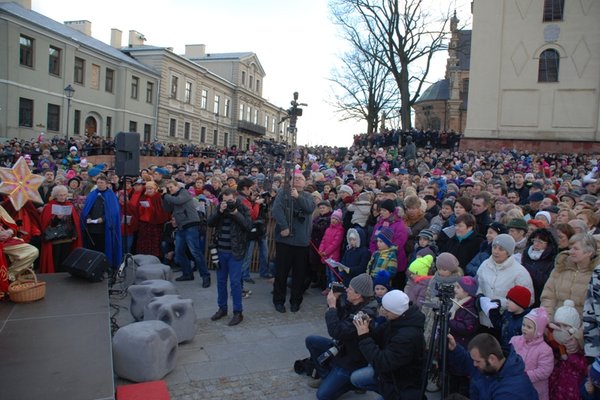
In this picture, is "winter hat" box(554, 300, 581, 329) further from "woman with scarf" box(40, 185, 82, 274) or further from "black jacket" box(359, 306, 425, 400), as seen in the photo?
"woman with scarf" box(40, 185, 82, 274)

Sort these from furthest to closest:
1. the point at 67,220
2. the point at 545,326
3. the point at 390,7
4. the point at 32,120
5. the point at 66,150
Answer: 1. the point at 390,7
2. the point at 32,120
3. the point at 66,150
4. the point at 67,220
5. the point at 545,326

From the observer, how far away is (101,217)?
8422 mm

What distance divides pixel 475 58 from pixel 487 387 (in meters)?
27.5

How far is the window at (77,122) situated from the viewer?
119ft

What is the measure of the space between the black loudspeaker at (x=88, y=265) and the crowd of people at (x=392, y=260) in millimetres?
663

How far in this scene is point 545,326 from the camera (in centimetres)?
399

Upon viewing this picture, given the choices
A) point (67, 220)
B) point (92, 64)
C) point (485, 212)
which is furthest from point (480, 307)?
point (92, 64)

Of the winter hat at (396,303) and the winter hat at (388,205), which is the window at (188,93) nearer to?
the winter hat at (388,205)

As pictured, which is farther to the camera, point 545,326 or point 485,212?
point 485,212

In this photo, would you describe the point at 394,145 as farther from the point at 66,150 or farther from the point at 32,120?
the point at 32,120

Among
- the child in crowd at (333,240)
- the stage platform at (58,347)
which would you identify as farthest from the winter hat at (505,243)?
the stage platform at (58,347)

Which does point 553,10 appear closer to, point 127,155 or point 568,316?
point 127,155

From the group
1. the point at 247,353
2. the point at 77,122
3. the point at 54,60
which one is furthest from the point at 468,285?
the point at 77,122

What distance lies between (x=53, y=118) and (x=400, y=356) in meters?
36.1
